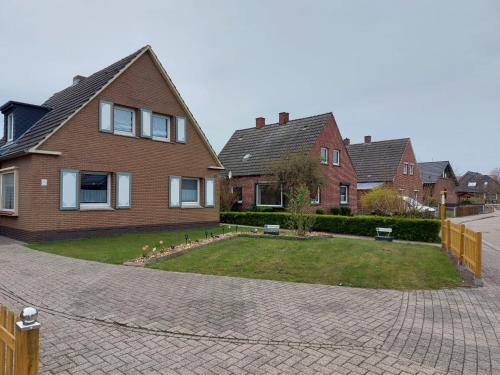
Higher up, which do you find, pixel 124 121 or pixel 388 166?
pixel 124 121

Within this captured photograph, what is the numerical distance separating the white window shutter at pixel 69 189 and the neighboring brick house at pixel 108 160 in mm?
37

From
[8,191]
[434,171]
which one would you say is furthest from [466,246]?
[434,171]

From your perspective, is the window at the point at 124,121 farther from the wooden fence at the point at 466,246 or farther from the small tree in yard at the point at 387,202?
the small tree in yard at the point at 387,202

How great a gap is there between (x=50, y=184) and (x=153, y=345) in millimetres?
11323

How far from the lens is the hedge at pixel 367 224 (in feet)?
53.4

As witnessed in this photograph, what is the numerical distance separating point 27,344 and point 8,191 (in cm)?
1538

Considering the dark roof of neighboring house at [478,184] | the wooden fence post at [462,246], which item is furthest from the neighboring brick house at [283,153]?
the dark roof of neighboring house at [478,184]

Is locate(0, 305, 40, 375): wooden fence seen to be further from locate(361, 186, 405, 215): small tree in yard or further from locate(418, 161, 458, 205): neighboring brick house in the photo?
locate(418, 161, 458, 205): neighboring brick house

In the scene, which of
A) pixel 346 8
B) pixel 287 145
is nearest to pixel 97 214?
pixel 346 8

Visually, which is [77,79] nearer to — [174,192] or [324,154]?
[174,192]

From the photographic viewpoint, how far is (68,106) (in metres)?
15.8

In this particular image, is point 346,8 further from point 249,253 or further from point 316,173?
point 316,173

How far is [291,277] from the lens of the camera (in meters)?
8.48

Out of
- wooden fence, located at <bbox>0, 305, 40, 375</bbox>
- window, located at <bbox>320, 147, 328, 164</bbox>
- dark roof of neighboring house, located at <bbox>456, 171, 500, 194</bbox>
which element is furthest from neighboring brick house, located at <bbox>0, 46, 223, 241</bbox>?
dark roof of neighboring house, located at <bbox>456, 171, 500, 194</bbox>
